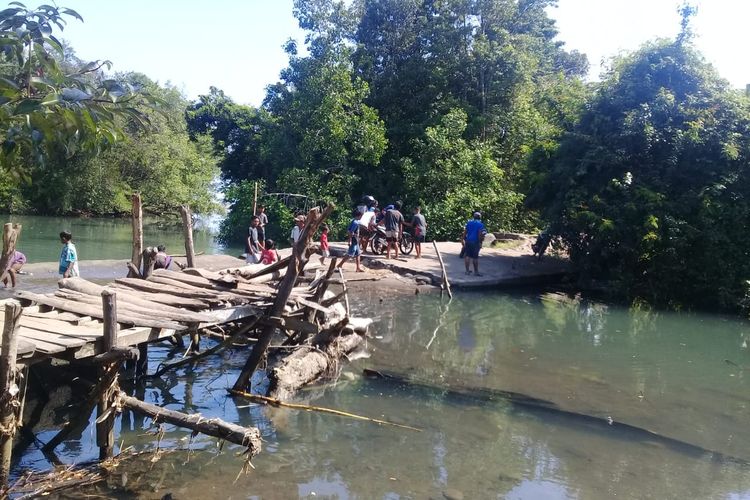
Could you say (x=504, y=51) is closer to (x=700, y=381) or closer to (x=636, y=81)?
(x=636, y=81)

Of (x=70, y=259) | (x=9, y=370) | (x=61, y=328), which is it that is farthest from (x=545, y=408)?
(x=70, y=259)

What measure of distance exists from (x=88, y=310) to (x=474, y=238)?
13036mm

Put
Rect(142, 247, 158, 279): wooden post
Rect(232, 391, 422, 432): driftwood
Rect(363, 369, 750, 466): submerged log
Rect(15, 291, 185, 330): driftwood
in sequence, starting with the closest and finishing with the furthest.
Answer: Rect(15, 291, 185, 330): driftwood, Rect(363, 369, 750, 466): submerged log, Rect(232, 391, 422, 432): driftwood, Rect(142, 247, 158, 279): wooden post

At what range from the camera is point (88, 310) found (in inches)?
279

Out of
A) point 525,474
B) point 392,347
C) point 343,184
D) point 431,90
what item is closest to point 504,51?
point 431,90

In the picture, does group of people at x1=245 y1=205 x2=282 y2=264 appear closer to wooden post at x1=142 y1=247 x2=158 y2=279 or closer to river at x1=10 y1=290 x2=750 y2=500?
river at x1=10 y1=290 x2=750 y2=500

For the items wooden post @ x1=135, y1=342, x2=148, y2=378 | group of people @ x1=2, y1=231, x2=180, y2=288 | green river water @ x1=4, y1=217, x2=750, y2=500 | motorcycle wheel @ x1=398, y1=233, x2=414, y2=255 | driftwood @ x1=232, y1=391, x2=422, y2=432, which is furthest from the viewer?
motorcycle wheel @ x1=398, y1=233, x2=414, y2=255

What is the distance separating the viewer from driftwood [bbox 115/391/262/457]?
549 centimetres

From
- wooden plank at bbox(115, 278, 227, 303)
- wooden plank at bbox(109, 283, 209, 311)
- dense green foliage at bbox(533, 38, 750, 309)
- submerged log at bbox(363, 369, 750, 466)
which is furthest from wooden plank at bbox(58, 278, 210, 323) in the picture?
dense green foliage at bbox(533, 38, 750, 309)

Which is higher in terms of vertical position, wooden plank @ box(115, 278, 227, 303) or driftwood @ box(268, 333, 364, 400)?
wooden plank @ box(115, 278, 227, 303)

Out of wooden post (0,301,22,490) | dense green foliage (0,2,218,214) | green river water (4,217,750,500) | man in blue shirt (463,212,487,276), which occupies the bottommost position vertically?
green river water (4,217,750,500)

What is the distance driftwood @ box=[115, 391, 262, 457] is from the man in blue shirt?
13.3m

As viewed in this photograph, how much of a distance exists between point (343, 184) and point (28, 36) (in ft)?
82.6

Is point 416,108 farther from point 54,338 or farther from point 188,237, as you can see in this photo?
point 54,338
